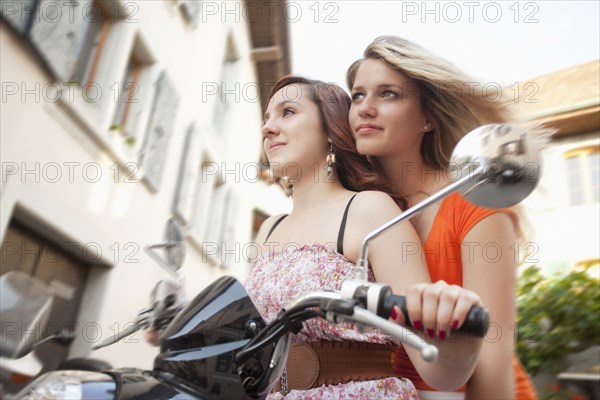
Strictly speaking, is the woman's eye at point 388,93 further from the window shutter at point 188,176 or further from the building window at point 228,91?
the building window at point 228,91

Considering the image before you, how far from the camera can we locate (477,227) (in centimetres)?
144

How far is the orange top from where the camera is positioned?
149 centimetres

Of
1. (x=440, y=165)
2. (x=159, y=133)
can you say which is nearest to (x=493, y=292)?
(x=440, y=165)

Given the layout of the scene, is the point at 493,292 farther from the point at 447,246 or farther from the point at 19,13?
the point at 19,13

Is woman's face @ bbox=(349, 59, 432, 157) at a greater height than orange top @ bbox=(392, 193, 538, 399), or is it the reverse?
woman's face @ bbox=(349, 59, 432, 157)

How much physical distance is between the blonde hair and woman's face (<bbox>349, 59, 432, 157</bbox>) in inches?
1.4

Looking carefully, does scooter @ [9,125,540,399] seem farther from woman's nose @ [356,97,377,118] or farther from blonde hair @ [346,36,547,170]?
blonde hair @ [346,36,547,170]

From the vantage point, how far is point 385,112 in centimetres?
165

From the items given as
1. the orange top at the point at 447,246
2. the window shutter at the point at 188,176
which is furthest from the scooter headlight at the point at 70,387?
the window shutter at the point at 188,176

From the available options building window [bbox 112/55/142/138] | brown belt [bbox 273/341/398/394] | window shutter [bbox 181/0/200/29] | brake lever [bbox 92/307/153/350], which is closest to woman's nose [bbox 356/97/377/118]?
brown belt [bbox 273/341/398/394]

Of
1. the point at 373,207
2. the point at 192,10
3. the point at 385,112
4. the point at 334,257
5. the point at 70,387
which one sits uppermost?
the point at 192,10

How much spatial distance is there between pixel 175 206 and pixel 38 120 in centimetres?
326

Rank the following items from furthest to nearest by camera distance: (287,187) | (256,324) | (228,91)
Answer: (228,91) → (287,187) → (256,324)

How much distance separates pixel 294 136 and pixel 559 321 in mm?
4258
